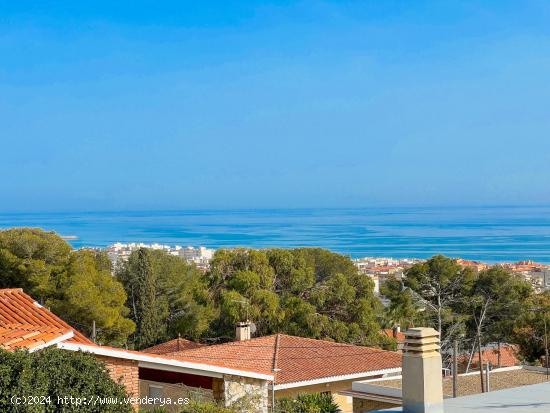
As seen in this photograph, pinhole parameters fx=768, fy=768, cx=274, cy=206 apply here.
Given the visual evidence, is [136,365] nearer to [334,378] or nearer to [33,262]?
[334,378]

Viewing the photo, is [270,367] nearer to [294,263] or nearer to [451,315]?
[294,263]

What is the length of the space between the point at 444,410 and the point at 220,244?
99853 millimetres

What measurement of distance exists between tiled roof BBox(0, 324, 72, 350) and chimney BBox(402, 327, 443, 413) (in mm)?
3695

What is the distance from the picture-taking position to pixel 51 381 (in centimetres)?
668

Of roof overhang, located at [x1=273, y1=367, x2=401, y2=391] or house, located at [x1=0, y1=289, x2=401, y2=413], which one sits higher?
house, located at [x1=0, y1=289, x2=401, y2=413]

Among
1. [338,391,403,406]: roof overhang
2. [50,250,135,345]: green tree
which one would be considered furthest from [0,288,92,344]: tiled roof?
[50,250,135,345]: green tree

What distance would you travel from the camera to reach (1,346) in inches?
285

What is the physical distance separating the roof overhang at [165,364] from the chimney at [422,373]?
3.74 m

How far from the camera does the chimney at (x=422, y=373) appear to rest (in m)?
7.00

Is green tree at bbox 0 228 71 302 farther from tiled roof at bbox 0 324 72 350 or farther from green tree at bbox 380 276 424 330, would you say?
tiled roof at bbox 0 324 72 350

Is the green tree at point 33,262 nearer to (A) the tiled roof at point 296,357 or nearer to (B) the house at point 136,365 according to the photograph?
(A) the tiled roof at point 296,357

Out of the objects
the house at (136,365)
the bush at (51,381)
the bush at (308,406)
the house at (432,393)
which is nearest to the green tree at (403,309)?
the bush at (308,406)

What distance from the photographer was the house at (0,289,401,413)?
954 cm

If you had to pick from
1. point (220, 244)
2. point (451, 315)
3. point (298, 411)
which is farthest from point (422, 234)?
point (298, 411)
